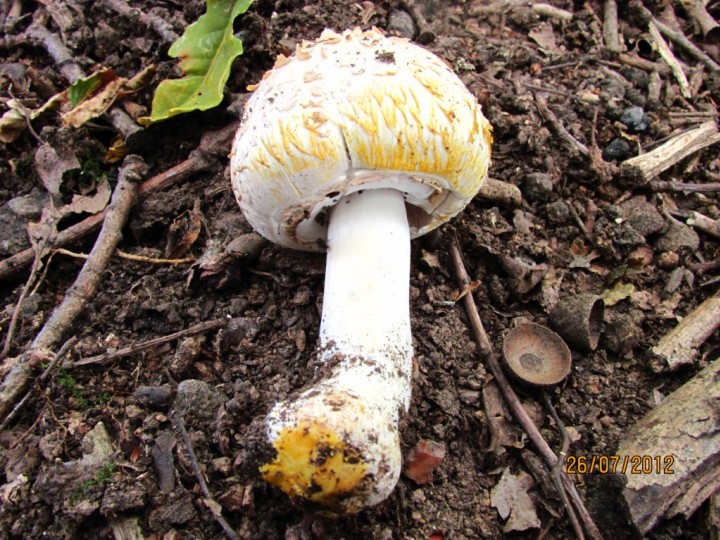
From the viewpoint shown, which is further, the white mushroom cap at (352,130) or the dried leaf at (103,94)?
the dried leaf at (103,94)

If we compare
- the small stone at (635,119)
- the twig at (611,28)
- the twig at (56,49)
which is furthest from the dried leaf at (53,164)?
the twig at (611,28)

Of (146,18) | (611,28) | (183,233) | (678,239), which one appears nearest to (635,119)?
(678,239)

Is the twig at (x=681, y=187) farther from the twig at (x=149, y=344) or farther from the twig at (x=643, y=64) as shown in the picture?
the twig at (x=149, y=344)

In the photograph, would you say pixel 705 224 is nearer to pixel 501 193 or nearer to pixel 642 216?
pixel 642 216

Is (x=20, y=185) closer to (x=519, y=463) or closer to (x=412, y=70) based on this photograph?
(x=412, y=70)

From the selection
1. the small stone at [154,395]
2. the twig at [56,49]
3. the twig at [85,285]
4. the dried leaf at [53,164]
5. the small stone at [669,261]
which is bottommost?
the small stone at [669,261]
